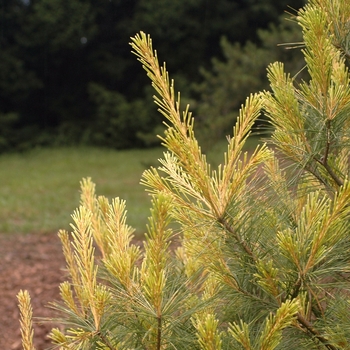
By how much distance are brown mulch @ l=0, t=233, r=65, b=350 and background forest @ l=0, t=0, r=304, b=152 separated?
1214 centimetres

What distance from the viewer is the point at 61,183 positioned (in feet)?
40.6

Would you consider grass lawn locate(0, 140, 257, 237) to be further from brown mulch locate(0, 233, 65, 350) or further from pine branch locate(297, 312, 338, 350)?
pine branch locate(297, 312, 338, 350)

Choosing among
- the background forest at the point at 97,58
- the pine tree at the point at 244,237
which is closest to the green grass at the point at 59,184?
the background forest at the point at 97,58

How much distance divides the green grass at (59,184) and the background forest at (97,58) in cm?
165

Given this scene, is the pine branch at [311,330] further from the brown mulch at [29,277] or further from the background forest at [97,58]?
the background forest at [97,58]

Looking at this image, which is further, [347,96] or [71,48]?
[71,48]

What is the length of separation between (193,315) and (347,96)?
1.94ft

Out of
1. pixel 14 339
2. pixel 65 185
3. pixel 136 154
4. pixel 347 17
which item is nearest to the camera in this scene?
pixel 347 17

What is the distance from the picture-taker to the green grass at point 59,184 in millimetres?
8078

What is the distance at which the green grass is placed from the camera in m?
8.08

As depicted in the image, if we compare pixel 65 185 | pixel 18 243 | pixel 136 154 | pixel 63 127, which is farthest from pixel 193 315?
pixel 63 127

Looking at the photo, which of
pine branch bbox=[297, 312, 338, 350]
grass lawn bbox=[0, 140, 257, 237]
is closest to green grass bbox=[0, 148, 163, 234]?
grass lawn bbox=[0, 140, 257, 237]

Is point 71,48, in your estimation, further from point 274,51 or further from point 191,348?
point 191,348

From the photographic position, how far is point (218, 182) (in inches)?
45.6
